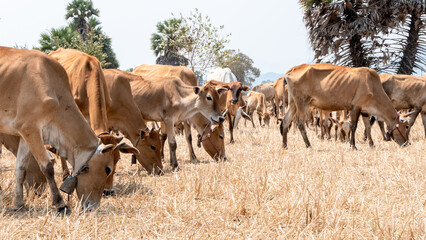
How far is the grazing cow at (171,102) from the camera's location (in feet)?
26.7

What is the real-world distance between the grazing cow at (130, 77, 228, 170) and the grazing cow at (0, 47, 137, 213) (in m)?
3.28

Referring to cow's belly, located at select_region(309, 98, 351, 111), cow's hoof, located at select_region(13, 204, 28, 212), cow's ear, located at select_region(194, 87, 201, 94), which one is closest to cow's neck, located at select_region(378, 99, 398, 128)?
cow's belly, located at select_region(309, 98, 351, 111)

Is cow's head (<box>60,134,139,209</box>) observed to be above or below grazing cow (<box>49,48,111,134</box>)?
below

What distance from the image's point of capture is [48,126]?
456cm

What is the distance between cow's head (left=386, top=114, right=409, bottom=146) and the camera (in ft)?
33.5

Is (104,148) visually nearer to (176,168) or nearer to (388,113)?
(176,168)

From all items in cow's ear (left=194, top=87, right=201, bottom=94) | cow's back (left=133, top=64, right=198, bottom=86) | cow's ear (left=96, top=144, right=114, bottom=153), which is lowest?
cow's ear (left=96, top=144, right=114, bottom=153)

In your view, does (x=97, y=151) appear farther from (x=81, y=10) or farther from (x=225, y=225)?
(x=81, y=10)

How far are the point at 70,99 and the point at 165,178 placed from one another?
7.37ft

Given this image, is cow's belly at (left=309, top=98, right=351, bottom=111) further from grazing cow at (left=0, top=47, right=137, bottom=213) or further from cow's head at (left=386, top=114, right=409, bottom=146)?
grazing cow at (left=0, top=47, right=137, bottom=213)

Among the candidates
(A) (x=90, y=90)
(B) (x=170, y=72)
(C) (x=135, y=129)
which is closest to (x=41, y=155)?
(A) (x=90, y=90)

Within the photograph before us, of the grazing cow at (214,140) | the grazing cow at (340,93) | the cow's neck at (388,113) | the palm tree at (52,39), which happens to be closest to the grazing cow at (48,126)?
the grazing cow at (214,140)

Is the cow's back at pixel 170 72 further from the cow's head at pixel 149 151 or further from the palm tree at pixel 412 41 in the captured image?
the palm tree at pixel 412 41

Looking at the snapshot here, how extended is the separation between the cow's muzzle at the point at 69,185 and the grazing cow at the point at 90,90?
35.0 inches
